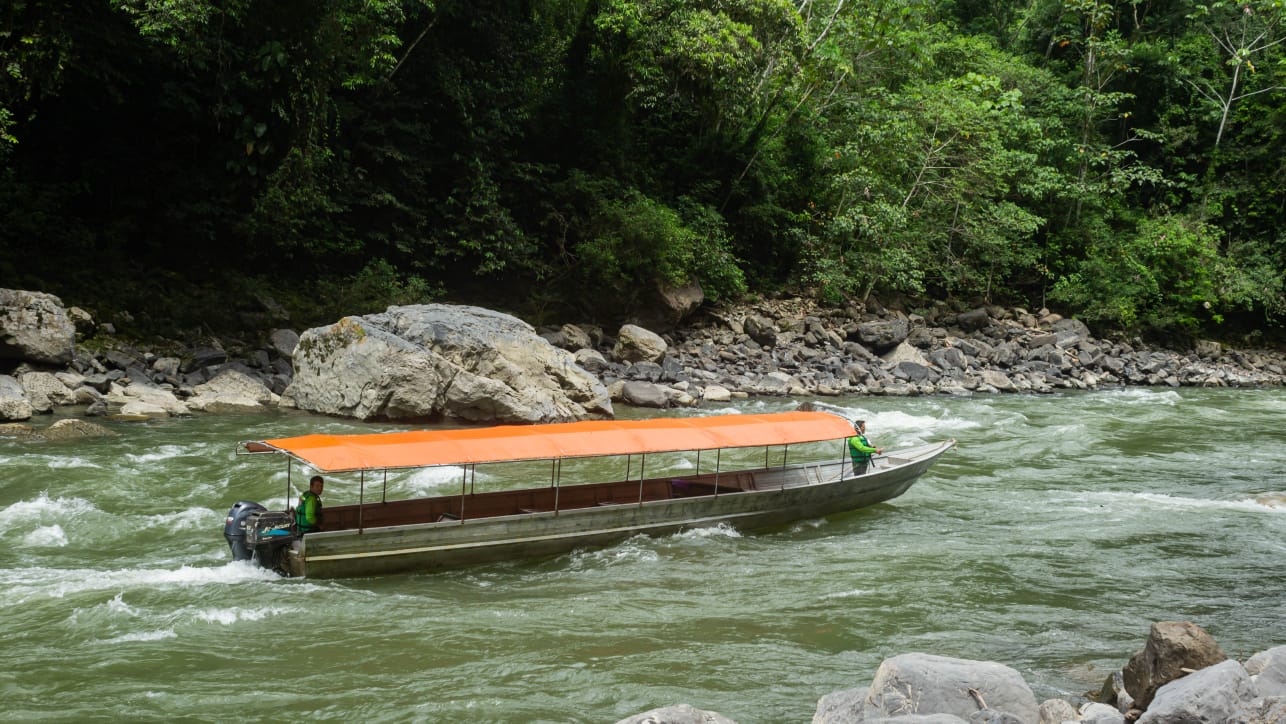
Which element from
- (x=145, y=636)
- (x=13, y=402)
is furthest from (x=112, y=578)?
(x=13, y=402)

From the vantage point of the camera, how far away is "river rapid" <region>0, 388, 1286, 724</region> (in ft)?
23.4

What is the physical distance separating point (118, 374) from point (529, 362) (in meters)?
8.06

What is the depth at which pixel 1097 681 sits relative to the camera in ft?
24.6

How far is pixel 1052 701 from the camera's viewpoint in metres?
6.17

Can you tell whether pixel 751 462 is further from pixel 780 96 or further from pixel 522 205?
pixel 780 96

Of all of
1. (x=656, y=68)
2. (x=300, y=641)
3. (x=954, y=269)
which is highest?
(x=656, y=68)

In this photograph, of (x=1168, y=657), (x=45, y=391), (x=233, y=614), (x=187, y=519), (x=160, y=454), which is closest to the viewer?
(x=1168, y=657)

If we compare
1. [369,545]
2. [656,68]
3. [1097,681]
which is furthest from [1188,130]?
[369,545]

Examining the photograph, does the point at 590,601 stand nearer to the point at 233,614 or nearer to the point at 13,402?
the point at 233,614

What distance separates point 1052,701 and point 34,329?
17.3 m

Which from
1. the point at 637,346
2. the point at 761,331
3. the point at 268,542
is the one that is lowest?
the point at 268,542

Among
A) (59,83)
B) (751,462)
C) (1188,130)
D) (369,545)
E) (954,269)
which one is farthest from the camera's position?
(1188,130)

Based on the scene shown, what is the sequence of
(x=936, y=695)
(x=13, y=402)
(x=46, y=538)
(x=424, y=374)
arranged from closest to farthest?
(x=936, y=695) < (x=46, y=538) < (x=13, y=402) < (x=424, y=374)

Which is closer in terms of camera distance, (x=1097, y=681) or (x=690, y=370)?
(x=1097, y=681)
